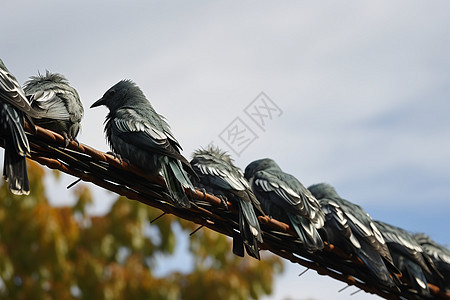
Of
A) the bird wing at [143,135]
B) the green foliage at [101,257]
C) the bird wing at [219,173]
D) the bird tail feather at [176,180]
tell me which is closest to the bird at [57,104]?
the bird wing at [143,135]

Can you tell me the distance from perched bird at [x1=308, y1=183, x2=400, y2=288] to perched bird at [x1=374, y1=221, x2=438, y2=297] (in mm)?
254

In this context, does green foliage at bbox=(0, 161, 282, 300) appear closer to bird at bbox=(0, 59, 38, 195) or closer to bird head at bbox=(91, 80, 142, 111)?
bird head at bbox=(91, 80, 142, 111)

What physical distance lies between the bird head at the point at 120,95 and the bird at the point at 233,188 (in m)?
0.70

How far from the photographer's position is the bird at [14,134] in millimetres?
3076

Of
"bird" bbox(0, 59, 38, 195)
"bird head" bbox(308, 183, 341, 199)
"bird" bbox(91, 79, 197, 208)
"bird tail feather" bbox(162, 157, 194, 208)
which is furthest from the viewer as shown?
"bird head" bbox(308, 183, 341, 199)

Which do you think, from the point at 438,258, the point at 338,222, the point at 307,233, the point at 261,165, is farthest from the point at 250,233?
the point at 438,258

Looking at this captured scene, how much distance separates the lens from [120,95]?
5.05 meters

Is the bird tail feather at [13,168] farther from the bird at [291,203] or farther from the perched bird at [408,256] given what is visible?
the perched bird at [408,256]

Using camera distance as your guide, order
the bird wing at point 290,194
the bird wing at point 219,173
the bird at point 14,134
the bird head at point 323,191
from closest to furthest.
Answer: the bird at point 14,134
the bird wing at point 219,173
the bird wing at point 290,194
the bird head at point 323,191

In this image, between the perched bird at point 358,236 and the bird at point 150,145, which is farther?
the perched bird at point 358,236

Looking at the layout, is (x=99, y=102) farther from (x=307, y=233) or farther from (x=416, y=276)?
(x=416, y=276)

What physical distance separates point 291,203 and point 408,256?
4.88 feet

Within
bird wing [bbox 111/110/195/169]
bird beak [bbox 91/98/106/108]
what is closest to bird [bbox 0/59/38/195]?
bird wing [bbox 111/110/195/169]

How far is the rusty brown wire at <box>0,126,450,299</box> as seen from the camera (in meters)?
3.21
